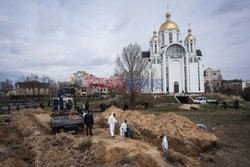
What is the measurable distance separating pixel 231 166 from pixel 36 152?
28.3 feet

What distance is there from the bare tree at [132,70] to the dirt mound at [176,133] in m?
17.5

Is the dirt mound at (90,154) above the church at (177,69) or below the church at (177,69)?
below

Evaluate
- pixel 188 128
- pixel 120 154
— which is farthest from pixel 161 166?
pixel 188 128

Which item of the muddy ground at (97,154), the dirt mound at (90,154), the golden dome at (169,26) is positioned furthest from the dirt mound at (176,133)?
the golden dome at (169,26)

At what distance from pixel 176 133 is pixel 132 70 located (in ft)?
77.5

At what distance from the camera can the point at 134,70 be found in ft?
118

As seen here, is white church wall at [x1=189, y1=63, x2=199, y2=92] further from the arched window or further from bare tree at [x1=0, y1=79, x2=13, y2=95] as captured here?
bare tree at [x1=0, y1=79, x2=13, y2=95]

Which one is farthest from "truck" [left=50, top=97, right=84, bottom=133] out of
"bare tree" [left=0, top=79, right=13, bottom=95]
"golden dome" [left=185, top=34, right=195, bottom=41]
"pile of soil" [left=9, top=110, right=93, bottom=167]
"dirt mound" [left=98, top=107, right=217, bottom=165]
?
"bare tree" [left=0, top=79, right=13, bottom=95]

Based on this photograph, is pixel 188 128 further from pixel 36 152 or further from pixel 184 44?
pixel 184 44

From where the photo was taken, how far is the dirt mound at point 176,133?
12.1 meters

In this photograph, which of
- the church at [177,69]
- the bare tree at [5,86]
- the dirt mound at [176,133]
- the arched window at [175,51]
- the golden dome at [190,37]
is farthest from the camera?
the bare tree at [5,86]

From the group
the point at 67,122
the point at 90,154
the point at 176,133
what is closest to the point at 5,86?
the point at 67,122

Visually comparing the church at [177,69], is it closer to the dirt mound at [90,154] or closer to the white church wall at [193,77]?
the white church wall at [193,77]

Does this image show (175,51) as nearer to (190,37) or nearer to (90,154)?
(190,37)
